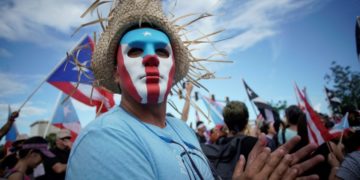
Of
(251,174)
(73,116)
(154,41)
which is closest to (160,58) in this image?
(154,41)

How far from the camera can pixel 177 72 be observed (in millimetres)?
2393

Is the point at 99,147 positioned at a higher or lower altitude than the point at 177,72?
lower

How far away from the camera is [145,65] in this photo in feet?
5.91

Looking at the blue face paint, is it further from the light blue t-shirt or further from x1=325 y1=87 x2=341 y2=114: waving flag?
x1=325 y1=87 x2=341 y2=114: waving flag

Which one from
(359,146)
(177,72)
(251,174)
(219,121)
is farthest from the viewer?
(219,121)

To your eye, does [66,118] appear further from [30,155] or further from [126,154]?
[126,154]

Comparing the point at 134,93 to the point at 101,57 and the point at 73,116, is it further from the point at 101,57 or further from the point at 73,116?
the point at 73,116

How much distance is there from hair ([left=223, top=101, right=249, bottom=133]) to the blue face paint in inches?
81.7

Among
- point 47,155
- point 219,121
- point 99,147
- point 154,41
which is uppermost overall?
point 154,41

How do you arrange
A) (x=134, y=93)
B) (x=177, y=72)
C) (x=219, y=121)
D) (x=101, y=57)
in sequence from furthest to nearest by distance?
(x=219, y=121), (x=177, y=72), (x=101, y=57), (x=134, y=93)

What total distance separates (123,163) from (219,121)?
784 centimetres

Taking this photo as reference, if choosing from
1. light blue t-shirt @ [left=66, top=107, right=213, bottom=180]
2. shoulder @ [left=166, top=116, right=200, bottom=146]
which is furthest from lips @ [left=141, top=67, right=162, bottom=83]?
shoulder @ [left=166, top=116, right=200, bottom=146]

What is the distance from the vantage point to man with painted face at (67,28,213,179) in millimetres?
1269

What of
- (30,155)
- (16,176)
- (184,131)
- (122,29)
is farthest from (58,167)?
(122,29)
